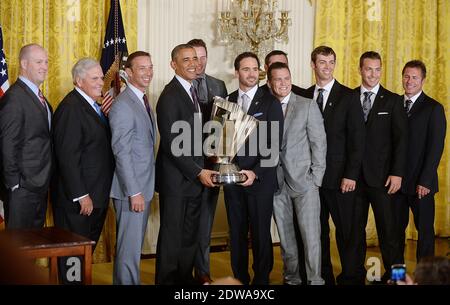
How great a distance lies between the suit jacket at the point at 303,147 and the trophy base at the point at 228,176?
39 cm

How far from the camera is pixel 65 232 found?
3.30 meters

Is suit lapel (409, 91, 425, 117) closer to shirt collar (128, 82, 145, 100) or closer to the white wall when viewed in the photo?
the white wall

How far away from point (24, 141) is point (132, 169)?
0.67 meters

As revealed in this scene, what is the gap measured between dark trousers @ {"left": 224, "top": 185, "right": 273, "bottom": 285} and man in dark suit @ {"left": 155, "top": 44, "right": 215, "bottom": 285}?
245 millimetres

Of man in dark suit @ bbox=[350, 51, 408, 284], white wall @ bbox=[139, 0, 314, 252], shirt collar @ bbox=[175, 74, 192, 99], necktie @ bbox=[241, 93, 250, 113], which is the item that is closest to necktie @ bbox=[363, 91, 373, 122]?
man in dark suit @ bbox=[350, 51, 408, 284]

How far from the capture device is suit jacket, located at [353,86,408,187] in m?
4.46

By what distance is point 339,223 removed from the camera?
445 cm

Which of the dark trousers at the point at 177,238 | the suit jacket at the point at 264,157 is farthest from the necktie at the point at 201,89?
the dark trousers at the point at 177,238

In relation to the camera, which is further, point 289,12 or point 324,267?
point 289,12

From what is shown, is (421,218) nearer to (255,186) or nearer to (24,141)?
(255,186)
